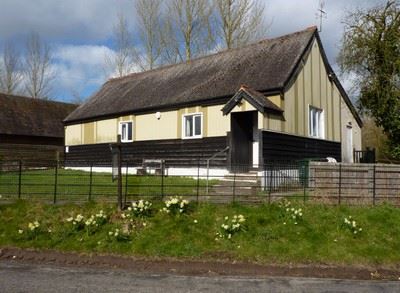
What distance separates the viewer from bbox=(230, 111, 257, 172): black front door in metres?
19.2

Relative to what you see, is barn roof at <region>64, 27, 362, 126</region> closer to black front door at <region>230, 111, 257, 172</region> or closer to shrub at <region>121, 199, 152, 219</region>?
black front door at <region>230, 111, 257, 172</region>

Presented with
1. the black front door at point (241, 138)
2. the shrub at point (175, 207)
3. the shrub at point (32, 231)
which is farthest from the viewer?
the black front door at point (241, 138)

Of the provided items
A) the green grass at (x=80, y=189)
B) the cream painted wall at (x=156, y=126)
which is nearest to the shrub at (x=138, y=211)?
the green grass at (x=80, y=189)

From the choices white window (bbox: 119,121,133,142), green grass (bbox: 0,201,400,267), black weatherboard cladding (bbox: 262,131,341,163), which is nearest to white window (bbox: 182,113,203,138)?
black weatherboard cladding (bbox: 262,131,341,163)

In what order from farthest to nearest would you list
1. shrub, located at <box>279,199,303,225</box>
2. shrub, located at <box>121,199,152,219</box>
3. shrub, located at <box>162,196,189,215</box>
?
shrub, located at <box>162,196,189,215</box> < shrub, located at <box>121,199,152,219</box> < shrub, located at <box>279,199,303,225</box>

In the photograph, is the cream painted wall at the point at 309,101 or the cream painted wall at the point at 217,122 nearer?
the cream painted wall at the point at 309,101

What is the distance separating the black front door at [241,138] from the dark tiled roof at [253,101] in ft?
3.34

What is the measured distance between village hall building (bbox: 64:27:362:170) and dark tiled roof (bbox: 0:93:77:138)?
11.6 m

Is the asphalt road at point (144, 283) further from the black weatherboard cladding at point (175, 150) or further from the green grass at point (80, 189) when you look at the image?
the black weatherboard cladding at point (175, 150)

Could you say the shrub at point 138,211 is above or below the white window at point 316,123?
below

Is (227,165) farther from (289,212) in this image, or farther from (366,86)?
(366,86)

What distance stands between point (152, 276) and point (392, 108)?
18.4m

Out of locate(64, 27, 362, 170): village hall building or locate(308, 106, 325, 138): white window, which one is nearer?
locate(64, 27, 362, 170): village hall building

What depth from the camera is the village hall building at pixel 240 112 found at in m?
18.8
